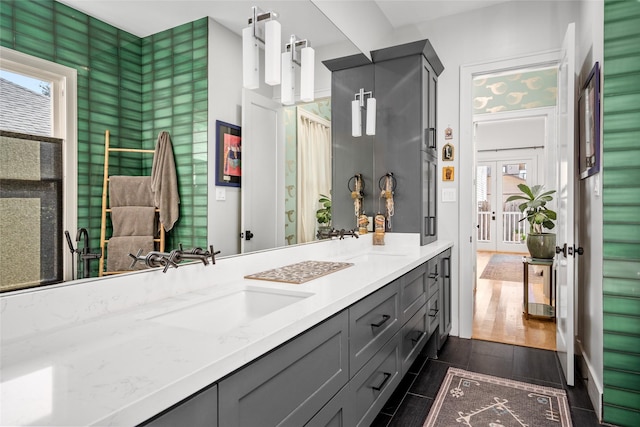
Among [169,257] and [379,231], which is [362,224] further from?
[169,257]

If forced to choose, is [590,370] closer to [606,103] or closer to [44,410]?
[606,103]

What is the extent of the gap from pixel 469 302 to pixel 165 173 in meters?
2.94

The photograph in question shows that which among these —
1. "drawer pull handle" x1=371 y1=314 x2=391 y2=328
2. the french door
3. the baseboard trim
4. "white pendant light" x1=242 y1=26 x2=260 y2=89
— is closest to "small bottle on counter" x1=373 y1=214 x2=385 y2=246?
"drawer pull handle" x1=371 y1=314 x2=391 y2=328

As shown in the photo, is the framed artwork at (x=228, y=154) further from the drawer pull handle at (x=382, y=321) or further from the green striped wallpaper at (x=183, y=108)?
the drawer pull handle at (x=382, y=321)

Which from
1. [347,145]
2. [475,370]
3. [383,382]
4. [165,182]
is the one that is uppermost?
[347,145]

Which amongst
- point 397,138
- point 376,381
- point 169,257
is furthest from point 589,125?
point 169,257

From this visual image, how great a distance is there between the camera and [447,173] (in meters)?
3.41

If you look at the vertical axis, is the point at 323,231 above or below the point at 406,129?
below

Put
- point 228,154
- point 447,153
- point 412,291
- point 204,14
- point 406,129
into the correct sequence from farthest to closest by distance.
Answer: point 447,153 < point 406,129 < point 412,291 < point 228,154 < point 204,14

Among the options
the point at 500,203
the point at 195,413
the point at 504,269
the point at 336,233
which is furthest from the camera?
the point at 500,203

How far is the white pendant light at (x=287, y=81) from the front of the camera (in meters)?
1.84

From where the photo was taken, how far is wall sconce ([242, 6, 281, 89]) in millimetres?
1597

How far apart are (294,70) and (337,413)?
5.14ft

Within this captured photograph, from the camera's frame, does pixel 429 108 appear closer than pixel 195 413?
No
